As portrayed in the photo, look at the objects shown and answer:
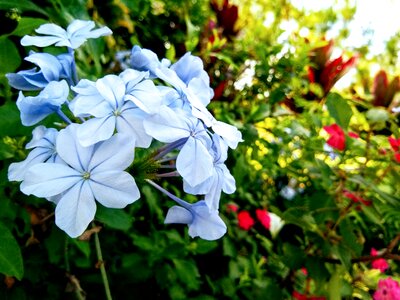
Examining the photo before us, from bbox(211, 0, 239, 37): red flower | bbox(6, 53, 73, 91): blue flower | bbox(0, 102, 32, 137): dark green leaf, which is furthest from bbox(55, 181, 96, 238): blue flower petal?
bbox(211, 0, 239, 37): red flower

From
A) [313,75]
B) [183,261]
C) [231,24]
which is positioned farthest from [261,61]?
[183,261]

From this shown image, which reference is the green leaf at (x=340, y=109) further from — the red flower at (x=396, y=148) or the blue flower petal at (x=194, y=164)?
the blue flower petal at (x=194, y=164)

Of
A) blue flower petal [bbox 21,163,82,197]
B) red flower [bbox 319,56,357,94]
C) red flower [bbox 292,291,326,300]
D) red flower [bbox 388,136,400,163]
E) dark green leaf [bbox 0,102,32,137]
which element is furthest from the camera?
red flower [bbox 319,56,357,94]

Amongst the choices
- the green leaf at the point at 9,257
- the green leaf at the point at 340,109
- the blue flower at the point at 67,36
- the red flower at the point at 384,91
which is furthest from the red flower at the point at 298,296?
the blue flower at the point at 67,36

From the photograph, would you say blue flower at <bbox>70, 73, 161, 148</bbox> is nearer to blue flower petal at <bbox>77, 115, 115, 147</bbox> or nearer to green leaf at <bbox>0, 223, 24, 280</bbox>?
blue flower petal at <bbox>77, 115, 115, 147</bbox>

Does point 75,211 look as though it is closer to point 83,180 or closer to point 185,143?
point 83,180
